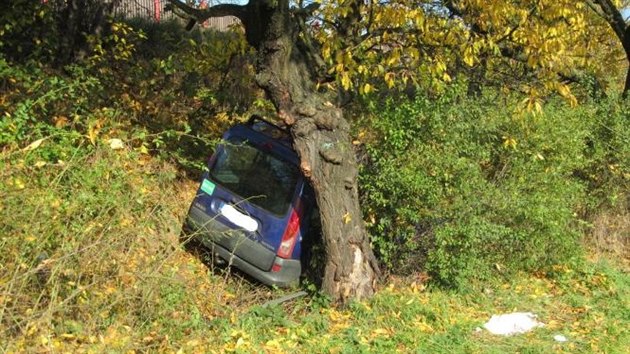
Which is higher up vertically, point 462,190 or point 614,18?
point 614,18

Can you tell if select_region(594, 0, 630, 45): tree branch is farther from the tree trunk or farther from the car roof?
the car roof

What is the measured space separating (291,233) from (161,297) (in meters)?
1.99

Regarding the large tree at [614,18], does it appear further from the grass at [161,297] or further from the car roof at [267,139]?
the car roof at [267,139]

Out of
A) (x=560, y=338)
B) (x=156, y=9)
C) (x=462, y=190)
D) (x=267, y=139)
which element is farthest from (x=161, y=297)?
(x=156, y=9)

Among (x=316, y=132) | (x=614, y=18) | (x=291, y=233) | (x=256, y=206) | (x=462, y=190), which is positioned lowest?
(x=291, y=233)

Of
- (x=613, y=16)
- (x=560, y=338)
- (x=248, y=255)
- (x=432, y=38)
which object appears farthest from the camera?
(x=613, y=16)

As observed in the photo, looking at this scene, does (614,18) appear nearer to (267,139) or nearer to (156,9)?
(267,139)

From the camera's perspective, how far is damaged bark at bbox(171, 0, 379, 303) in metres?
6.32

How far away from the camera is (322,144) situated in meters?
6.61

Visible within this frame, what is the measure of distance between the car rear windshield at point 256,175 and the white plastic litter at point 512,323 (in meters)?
2.50

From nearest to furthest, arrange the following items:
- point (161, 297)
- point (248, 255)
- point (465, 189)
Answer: point (161, 297)
point (248, 255)
point (465, 189)

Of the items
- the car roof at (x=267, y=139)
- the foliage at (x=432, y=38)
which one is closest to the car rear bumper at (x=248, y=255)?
the car roof at (x=267, y=139)

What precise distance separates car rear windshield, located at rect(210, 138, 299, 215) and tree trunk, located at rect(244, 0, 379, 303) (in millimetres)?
497

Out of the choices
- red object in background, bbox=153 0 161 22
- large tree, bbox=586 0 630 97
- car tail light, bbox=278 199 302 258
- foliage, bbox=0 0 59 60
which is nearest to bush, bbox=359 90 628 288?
car tail light, bbox=278 199 302 258
